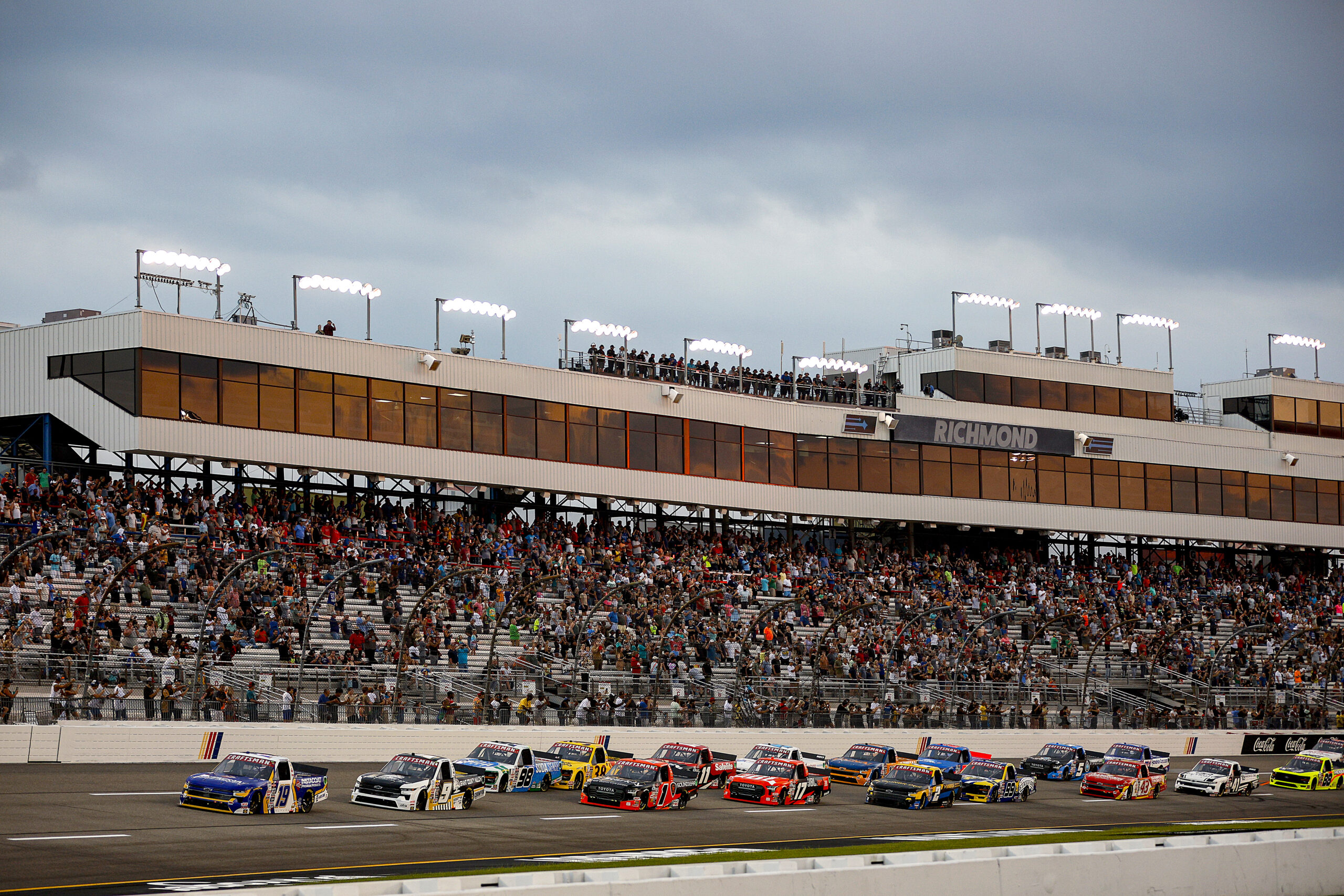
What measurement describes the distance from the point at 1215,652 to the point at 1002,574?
9624 mm

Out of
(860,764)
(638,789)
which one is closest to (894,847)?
(638,789)

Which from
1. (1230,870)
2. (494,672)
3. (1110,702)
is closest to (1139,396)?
(1110,702)

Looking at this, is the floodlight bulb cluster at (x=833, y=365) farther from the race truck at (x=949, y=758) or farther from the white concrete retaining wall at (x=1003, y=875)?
the white concrete retaining wall at (x=1003, y=875)

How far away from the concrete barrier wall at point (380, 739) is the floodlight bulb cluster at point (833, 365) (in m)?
23.1

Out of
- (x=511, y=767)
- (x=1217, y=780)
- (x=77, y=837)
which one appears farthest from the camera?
(x=1217, y=780)

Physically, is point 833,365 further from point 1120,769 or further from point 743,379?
point 1120,769

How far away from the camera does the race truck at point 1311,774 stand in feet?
163

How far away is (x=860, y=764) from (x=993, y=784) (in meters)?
3.90

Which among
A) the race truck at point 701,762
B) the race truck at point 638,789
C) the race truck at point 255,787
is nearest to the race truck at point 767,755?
the race truck at point 701,762

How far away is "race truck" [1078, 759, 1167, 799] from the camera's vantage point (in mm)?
43906

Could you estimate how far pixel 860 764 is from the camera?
44219mm

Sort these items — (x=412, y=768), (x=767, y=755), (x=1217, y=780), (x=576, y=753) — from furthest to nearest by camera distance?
(x=1217, y=780), (x=767, y=755), (x=576, y=753), (x=412, y=768)

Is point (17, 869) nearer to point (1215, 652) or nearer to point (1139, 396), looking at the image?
point (1215, 652)

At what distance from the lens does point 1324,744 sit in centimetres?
5481
